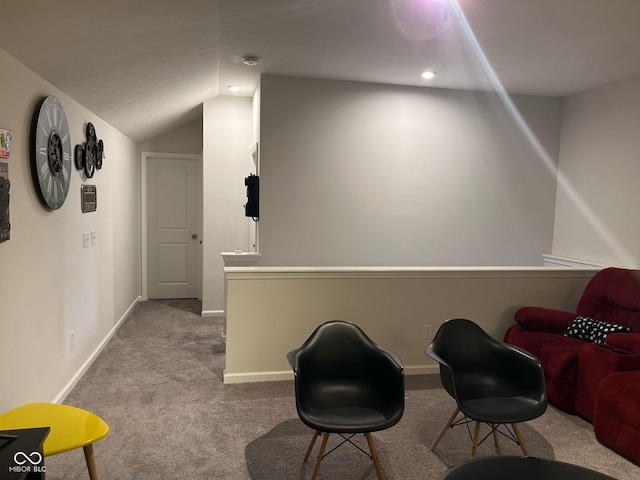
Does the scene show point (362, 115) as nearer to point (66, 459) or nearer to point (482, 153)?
point (482, 153)

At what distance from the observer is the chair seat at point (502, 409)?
7.46 feet

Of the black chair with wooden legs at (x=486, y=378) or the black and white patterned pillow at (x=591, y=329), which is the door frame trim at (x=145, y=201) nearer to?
the black chair with wooden legs at (x=486, y=378)

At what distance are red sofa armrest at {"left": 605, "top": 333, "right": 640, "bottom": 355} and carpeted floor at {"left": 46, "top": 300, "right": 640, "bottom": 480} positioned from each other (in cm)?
54

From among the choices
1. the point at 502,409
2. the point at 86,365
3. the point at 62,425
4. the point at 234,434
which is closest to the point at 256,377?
the point at 234,434

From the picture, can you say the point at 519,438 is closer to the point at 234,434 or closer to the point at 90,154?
the point at 234,434

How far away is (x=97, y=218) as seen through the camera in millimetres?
4145

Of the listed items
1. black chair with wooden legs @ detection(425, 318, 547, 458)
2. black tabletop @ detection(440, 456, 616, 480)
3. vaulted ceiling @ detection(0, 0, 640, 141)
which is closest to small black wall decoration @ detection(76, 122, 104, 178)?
vaulted ceiling @ detection(0, 0, 640, 141)

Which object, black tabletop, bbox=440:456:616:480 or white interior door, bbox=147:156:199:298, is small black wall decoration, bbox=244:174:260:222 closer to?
white interior door, bbox=147:156:199:298

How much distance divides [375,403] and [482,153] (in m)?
3.34

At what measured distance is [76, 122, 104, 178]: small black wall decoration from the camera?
3.54 metres

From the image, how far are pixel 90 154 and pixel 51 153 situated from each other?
0.96 metres

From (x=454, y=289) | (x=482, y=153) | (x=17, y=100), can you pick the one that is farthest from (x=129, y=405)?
(x=482, y=153)

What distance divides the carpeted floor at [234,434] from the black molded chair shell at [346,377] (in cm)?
33

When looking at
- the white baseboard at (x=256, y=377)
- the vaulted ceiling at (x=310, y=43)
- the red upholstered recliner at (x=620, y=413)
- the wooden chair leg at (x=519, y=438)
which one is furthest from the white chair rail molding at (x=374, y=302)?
the vaulted ceiling at (x=310, y=43)
